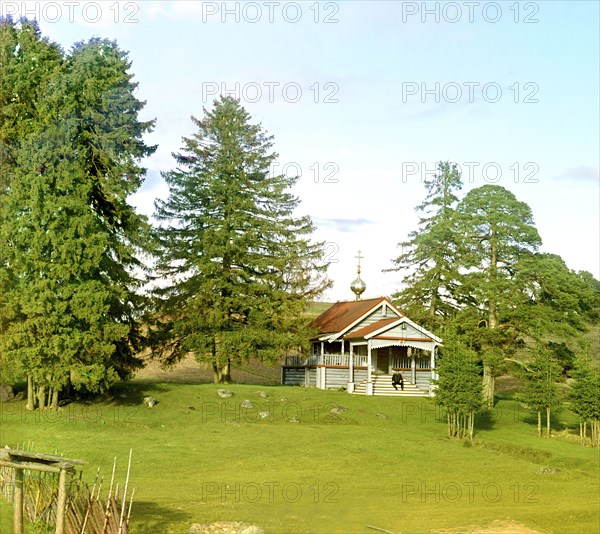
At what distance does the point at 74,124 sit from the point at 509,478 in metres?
21.9

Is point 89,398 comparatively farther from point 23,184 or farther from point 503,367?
point 503,367

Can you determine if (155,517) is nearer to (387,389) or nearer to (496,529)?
(496,529)

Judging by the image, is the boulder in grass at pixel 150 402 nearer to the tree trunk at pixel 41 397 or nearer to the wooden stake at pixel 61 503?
the tree trunk at pixel 41 397

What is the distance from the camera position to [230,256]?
45688mm

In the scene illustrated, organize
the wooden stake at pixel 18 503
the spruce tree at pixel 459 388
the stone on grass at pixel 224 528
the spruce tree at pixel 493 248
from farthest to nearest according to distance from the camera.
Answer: the spruce tree at pixel 493 248 → the spruce tree at pixel 459 388 → the stone on grass at pixel 224 528 → the wooden stake at pixel 18 503

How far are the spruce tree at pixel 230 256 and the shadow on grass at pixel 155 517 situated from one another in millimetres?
25231

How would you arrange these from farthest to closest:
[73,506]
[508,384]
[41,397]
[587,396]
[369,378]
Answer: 1. [508,384]
2. [369,378]
3. [41,397]
4. [587,396]
5. [73,506]

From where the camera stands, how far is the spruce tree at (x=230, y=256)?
44406 mm

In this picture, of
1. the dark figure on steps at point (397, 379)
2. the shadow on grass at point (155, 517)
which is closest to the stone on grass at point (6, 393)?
the shadow on grass at point (155, 517)

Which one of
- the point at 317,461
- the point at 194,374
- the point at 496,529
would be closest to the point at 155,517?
the point at 496,529

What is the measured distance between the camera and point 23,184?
108ft

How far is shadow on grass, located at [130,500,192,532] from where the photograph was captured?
16391mm

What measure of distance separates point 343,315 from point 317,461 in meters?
24.0

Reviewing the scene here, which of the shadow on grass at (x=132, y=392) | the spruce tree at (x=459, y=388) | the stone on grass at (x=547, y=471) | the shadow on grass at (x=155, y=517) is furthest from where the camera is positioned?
the shadow on grass at (x=132, y=392)
